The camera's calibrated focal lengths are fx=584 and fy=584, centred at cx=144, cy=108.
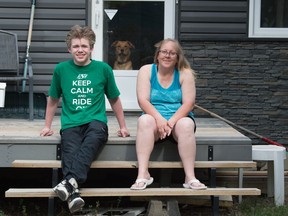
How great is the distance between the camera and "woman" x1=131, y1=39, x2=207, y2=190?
3.84 meters

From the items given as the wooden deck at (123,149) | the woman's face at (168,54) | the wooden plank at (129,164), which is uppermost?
the woman's face at (168,54)

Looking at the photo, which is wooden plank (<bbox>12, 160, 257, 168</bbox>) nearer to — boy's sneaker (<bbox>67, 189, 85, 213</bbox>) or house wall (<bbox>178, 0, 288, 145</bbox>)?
boy's sneaker (<bbox>67, 189, 85, 213</bbox>)

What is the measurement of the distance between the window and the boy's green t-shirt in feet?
7.75

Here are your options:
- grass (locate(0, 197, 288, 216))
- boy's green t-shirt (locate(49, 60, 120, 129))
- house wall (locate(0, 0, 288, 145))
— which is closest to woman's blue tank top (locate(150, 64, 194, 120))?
boy's green t-shirt (locate(49, 60, 120, 129))

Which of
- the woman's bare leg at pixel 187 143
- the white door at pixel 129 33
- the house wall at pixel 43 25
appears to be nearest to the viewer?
the woman's bare leg at pixel 187 143

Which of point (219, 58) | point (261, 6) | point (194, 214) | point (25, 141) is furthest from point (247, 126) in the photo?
point (25, 141)

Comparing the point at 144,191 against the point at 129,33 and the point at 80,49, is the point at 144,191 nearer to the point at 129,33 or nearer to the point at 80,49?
the point at 80,49

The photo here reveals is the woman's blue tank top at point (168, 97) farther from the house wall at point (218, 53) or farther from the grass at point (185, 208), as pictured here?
the house wall at point (218, 53)

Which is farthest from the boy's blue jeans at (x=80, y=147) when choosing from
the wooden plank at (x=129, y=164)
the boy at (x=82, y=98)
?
the wooden plank at (x=129, y=164)

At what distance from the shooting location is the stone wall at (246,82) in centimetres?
591

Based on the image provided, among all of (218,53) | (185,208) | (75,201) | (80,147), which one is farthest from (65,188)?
(218,53)

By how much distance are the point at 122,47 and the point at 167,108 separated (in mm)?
2140

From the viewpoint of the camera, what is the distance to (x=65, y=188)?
3555 millimetres

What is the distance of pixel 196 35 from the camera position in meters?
5.89
